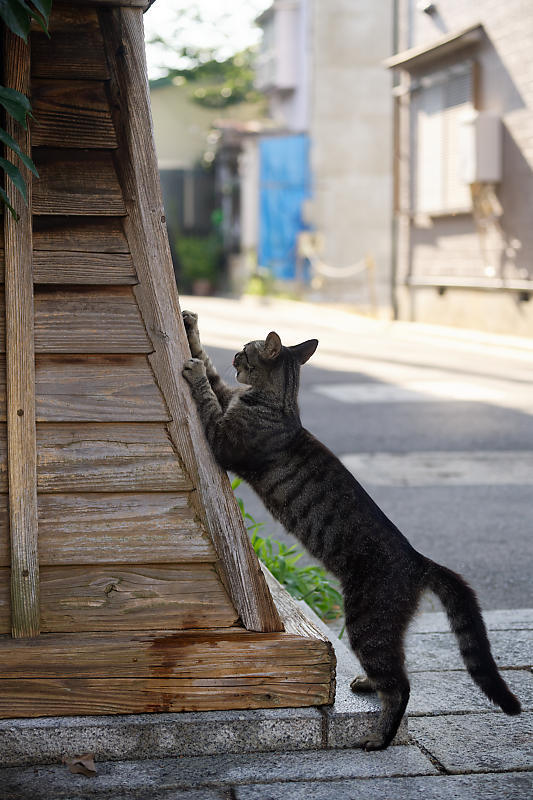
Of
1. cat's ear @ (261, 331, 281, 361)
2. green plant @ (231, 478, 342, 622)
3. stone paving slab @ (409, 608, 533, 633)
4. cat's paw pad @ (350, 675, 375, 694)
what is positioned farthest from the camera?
green plant @ (231, 478, 342, 622)

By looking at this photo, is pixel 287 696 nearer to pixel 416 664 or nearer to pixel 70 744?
pixel 70 744

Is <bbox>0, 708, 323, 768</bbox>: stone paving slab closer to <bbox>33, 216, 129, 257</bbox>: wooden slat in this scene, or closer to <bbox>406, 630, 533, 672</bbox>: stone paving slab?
<bbox>406, 630, 533, 672</bbox>: stone paving slab

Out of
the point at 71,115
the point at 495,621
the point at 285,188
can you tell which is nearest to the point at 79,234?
the point at 71,115

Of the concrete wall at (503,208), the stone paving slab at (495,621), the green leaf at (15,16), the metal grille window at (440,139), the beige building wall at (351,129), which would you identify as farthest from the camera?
the beige building wall at (351,129)

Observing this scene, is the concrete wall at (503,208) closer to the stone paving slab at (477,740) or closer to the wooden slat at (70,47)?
the stone paving slab at (477,740)

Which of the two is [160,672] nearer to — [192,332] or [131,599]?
[131,599]

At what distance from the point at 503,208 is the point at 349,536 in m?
13.9

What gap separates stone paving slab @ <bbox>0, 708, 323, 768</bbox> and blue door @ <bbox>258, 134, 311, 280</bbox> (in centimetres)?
2451

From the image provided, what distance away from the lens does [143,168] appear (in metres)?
3.16

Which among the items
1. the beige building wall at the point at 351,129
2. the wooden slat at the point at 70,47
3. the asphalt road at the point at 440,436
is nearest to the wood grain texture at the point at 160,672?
the asphalt road at the point at 440,436

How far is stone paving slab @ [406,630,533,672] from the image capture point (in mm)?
4027

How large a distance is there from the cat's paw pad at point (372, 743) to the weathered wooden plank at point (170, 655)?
0.74ft

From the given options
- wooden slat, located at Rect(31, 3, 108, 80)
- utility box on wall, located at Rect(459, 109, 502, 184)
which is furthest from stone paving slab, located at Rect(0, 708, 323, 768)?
utility box on wall, located at Rect(459, 109, 502, 184)

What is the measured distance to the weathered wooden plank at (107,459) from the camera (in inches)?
123
